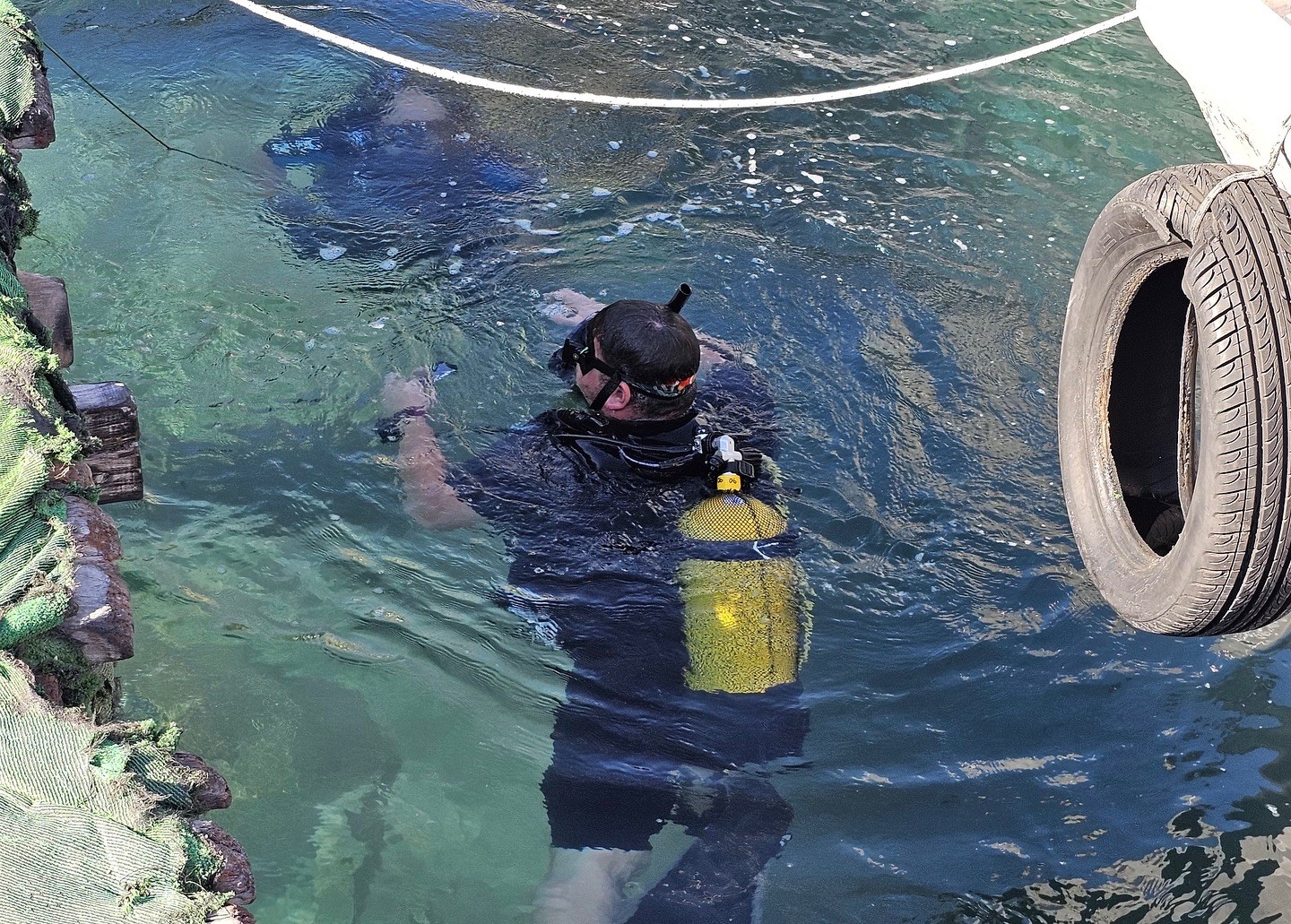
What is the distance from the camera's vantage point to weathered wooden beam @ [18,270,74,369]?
278 centimetres

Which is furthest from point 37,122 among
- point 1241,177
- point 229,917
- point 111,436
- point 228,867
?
point 1241,177

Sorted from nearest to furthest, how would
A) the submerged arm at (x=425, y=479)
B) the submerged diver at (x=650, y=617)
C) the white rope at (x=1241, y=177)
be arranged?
the white rope at (x=1241, y=177), the submerged diver at (x=650, y=617), the submerged arm at (x=425, y=479)

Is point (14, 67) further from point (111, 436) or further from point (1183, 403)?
point (1183, 403)

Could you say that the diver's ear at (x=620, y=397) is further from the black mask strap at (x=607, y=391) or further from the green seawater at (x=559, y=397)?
the green seawater at (x=559, y=397)

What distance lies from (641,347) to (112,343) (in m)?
2.77

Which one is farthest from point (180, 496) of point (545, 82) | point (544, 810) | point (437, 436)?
point (545, 82)

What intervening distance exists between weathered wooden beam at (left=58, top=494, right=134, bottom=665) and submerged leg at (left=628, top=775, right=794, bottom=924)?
1.84 m

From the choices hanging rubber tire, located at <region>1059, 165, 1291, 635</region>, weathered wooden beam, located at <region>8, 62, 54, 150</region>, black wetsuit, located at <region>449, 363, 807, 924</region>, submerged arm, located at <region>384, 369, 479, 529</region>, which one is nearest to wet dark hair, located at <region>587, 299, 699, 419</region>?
black wetsuit, located at <region>449, 363, 807, 924</region>

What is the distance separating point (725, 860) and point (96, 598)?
2093 millimetres

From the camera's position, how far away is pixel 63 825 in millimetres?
1692

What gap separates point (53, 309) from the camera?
9.27 ft

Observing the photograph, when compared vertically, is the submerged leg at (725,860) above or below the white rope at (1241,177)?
below

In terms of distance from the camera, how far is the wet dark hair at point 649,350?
3.51 meters

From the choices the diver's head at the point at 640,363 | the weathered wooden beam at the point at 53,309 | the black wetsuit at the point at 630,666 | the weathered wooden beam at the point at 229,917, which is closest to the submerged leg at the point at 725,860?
the black wetsuit at the point at 630,666
